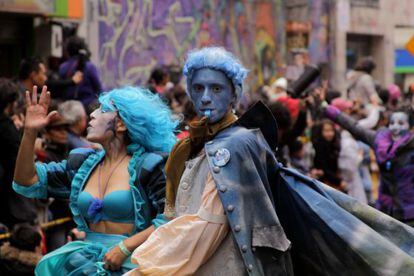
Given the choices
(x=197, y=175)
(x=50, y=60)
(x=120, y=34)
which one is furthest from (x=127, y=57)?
(x=197, y=175)

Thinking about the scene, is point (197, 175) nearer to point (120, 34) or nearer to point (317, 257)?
point (317, 257)

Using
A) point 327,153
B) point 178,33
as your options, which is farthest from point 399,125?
point 178,33

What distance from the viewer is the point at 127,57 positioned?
19.2m

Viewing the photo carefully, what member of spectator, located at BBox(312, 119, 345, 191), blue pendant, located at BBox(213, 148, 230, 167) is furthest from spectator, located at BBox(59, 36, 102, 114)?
blue pendant, located at BBox(213, 148, 230, 167)

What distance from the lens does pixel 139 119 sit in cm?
555

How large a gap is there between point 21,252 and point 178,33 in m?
13.1

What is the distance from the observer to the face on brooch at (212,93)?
176 inches

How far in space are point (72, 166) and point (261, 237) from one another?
1.76m

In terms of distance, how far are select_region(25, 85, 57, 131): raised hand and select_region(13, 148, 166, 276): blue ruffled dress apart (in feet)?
0.98

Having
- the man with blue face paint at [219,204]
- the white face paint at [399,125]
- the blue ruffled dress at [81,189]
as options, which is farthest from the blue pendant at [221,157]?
the white face paint at [399,125]

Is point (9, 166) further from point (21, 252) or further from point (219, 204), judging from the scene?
point (219, 204)

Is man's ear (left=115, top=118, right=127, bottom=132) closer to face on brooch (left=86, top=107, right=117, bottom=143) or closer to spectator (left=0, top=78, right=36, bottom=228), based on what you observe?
face on brooch (left=86, top=107, right=117, bottom=143)

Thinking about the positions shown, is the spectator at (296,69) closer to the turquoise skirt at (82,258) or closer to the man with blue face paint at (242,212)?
the turquoise skirt at (82,258)

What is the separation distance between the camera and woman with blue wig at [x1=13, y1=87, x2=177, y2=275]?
5.34 meters
